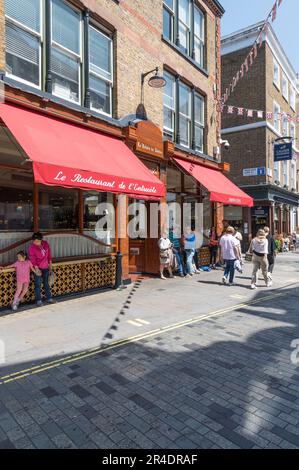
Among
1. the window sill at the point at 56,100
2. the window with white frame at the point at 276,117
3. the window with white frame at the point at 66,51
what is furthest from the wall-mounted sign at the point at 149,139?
the window with white frame at the point at 276,117

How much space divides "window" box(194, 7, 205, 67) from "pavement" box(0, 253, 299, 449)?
37.1 ft

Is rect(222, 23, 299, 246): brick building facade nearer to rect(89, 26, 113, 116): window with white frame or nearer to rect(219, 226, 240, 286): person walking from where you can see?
rect(219, 226, 240, 286): person walking

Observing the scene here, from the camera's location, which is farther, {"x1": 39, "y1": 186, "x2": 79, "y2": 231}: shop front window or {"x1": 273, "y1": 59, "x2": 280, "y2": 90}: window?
{"x1": 273, "y1": 59, "x2": 280, "y2": 90}: window

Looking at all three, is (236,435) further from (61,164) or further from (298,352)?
(61,164)

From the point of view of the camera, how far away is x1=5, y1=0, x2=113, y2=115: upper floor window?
23.5ft

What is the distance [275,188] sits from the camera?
21359mm

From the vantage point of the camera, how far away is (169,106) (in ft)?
39.7

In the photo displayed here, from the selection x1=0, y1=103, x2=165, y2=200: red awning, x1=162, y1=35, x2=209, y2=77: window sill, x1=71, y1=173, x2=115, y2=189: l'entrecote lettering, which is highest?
x1=162, y1=35, x2=209, y2=77: window sill

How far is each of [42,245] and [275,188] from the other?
1804 centimetres

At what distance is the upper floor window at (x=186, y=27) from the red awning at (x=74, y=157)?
619 centimetres

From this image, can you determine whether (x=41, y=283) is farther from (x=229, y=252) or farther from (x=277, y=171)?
(x=277, y=171)

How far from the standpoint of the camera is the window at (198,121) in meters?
13.7

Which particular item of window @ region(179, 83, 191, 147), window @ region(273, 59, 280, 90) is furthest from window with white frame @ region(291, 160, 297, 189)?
window @ region(179, 83, 191, 147)
